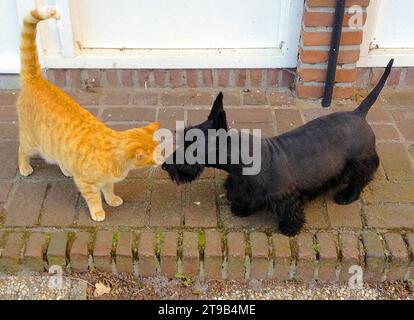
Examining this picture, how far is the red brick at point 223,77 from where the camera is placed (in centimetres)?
349

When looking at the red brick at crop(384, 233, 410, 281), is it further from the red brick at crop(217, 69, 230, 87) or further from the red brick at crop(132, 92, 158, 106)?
the red brick at crop(132, 92, 158, 106)

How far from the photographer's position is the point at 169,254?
244 centimetres

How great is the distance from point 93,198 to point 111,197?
0.14 metres

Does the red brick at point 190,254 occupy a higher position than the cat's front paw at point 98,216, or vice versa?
the cat's front paw at point 98,216

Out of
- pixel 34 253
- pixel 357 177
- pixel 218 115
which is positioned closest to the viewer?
pixel 218 115

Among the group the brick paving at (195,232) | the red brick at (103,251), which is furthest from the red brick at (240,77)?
the red brick at (103,251)

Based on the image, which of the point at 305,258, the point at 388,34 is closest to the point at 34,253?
the point at 305,258

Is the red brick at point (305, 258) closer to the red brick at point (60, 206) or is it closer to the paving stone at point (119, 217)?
the paving stone at point (119, 217)

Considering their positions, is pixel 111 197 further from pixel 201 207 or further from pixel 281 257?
pixel 281 257

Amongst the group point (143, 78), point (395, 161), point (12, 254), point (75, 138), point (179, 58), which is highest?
point (75, 138)

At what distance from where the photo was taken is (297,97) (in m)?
3.44

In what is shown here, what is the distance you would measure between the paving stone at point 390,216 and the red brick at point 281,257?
0.45m
